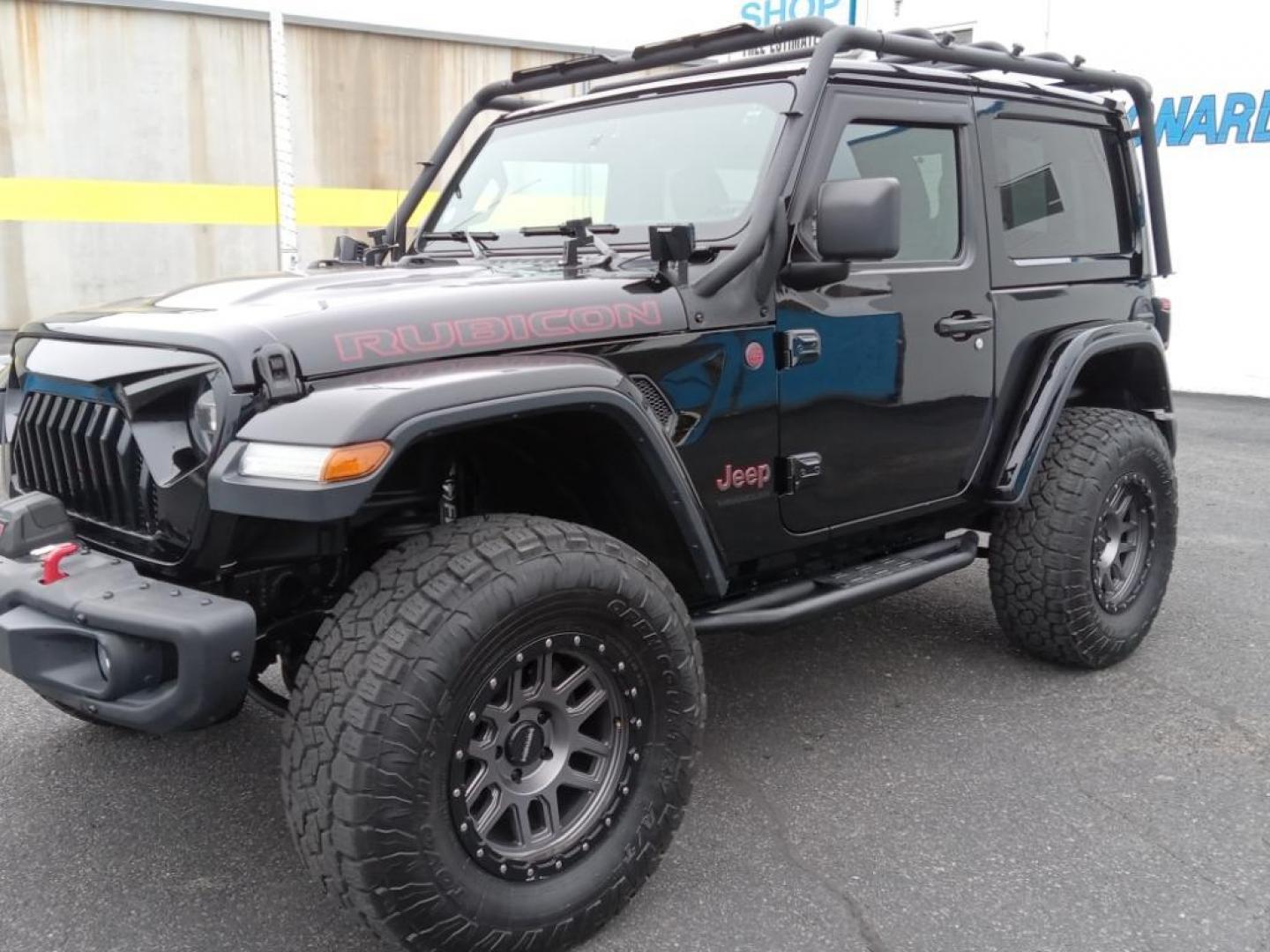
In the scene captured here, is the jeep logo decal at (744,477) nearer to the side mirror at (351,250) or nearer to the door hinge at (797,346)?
the door hinge at (797,346)

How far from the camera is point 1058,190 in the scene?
12.9ft

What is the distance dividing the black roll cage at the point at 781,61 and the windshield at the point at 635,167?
0.26 feet

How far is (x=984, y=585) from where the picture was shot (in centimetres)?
499

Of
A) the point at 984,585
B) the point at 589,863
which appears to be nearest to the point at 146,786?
the point at 589,863

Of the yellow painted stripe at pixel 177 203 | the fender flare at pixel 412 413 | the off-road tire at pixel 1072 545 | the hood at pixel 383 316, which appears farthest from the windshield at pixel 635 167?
the yellow painted stripe at pixel 177 203

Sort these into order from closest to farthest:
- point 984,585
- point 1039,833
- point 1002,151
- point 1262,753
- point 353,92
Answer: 1. point 1039,833
2. point 1262,753
3. point 1002,151
4. point 984,585
5. point 353,92

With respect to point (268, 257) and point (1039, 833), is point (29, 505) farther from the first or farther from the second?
point (268, 257)

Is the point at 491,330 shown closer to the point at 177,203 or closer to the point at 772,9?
the point at 177,203

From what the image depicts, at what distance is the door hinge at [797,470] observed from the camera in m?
3.02

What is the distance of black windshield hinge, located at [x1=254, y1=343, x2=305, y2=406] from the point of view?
214cm

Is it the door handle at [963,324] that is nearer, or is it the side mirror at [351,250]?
the door handle at [963,324]

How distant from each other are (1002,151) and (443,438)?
2257mm

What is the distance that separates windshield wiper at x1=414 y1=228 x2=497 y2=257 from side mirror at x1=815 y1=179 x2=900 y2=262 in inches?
43.2

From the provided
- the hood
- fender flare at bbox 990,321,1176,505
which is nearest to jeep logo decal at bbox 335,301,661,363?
the hood
